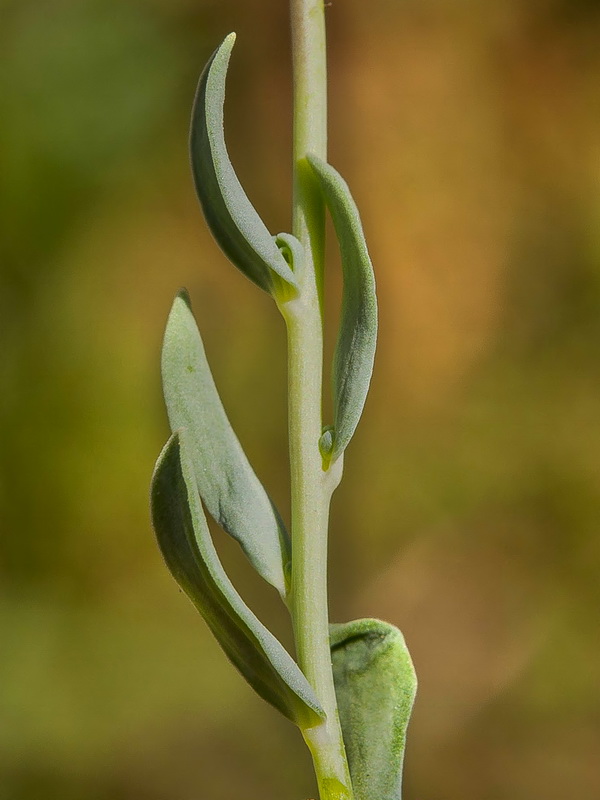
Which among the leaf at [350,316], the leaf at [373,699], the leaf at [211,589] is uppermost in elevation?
the leaf at [350,316]

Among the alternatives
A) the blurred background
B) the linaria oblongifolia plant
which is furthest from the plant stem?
the blurred background

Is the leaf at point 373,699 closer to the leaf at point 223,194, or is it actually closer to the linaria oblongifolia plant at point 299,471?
the linaria oblongifolia plant at point 299,471

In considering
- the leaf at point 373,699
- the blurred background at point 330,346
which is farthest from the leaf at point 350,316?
the blurred background at point 330,346

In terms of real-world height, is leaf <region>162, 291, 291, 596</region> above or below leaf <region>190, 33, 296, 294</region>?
below

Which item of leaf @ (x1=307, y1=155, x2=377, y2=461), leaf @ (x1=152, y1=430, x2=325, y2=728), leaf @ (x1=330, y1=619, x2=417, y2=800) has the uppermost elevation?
leaf @ (x1=307, y1=155, x2=377, y2=461)

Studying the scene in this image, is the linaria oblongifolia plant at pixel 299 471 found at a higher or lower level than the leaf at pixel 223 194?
lower

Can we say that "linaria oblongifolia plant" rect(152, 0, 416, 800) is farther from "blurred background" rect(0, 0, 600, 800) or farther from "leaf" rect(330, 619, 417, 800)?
"blurred background" rect(0, 0, 600, 800)

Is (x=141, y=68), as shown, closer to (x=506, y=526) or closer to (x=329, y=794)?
(x=506, y=526)

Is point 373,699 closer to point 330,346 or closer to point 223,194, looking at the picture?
point 223,194
